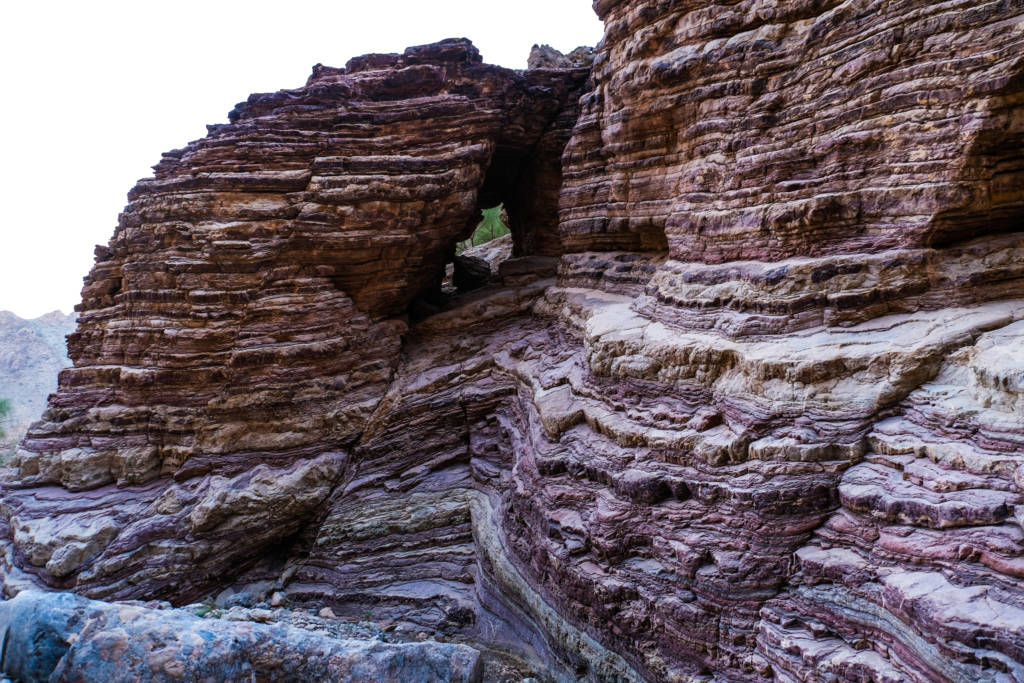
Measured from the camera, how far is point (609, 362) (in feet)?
25.2

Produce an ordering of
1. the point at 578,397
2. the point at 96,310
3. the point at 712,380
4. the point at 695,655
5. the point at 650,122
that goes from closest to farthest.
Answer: the point at 695,655, the point at 712,380, the point at 578,397, the point at 650,122, the point at 96,310

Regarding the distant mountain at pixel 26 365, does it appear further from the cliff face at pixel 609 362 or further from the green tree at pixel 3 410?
the cliff face at pixel 609 362

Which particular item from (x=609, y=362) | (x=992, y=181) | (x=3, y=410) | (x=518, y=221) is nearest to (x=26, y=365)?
(x=3, y=410)

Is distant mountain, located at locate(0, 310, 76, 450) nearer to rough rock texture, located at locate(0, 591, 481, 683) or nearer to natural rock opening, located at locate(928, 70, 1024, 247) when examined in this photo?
rough rock texture, located at locate(0, 591, 481, 683)

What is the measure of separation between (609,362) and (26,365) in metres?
34.7

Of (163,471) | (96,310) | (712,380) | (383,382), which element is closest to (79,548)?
(163,471)

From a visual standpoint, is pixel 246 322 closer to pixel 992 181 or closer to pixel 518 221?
pixel 518 221

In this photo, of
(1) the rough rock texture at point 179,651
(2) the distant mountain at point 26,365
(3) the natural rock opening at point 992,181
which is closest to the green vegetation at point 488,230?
(1) the rough rock texture at point 179,651

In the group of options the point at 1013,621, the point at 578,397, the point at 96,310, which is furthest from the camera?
the point at 96,310

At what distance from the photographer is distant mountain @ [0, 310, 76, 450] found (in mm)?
28125

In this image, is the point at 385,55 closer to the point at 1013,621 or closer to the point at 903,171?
the point at 903,171

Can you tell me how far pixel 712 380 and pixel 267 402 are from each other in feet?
25.8

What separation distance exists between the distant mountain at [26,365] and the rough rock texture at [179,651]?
25.4 m

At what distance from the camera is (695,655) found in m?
5.74
